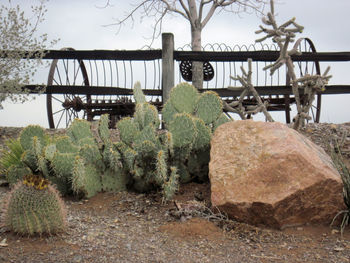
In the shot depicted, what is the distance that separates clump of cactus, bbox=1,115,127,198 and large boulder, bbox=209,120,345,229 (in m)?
1.33

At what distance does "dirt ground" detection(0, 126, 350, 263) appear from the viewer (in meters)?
3.87

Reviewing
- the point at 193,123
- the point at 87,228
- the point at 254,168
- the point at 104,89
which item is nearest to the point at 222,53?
the point at 104,89

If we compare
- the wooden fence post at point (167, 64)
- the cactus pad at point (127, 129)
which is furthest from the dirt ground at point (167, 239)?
the wooden fence post at point (167, 64)

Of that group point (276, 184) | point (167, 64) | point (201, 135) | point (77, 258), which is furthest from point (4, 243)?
point (167, 64)

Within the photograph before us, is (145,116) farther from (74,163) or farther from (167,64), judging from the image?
(167,64)

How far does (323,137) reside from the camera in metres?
7.63

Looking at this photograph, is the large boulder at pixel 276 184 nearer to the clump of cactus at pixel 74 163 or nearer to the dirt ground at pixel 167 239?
the dirt ground at pixel 167 239

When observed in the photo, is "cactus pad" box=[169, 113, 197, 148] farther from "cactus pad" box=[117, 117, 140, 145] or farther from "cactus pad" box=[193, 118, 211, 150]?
"cactus pad" box=[117, 117, 140, 145]

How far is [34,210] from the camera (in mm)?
4059

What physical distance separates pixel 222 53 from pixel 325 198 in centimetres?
499

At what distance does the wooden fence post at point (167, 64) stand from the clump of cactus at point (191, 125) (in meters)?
2.82

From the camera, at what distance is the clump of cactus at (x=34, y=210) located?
13.3ft

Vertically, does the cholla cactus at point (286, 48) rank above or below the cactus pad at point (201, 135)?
above

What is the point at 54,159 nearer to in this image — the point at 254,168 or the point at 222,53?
the point at 254,168
